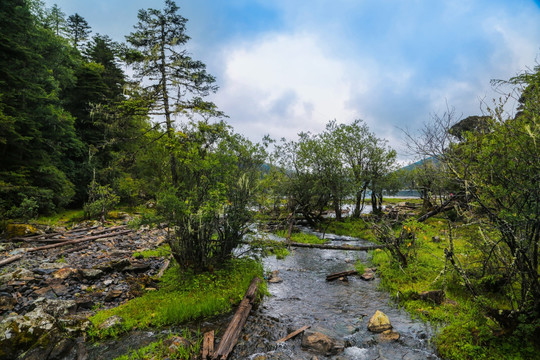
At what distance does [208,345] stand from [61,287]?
7315 millimetres

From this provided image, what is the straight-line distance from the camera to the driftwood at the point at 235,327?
591 cm

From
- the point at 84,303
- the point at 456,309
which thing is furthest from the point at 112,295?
the point at 456,309

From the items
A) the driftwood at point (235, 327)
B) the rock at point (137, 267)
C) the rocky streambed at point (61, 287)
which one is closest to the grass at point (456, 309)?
the driftwood at point (235, 327)

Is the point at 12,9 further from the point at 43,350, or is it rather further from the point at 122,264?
the point at 43,350

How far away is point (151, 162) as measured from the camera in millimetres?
34906

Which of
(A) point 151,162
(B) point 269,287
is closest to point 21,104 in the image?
(A) point 151,162

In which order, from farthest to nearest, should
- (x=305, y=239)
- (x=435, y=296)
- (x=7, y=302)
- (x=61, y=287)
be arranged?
(x=305, y=239), (x=61, y=287), (x=435, y=296), (x=7, y=302)

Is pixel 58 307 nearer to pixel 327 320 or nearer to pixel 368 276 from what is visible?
pixel 327 320

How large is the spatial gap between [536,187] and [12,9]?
37.5 m

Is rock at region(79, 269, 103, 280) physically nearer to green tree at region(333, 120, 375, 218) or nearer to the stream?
the stream

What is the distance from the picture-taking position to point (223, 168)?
9.98 m

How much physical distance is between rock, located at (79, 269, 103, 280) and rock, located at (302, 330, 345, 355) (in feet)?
30.2

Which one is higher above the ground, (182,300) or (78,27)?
(78,27)

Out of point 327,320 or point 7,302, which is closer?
point 7,302
